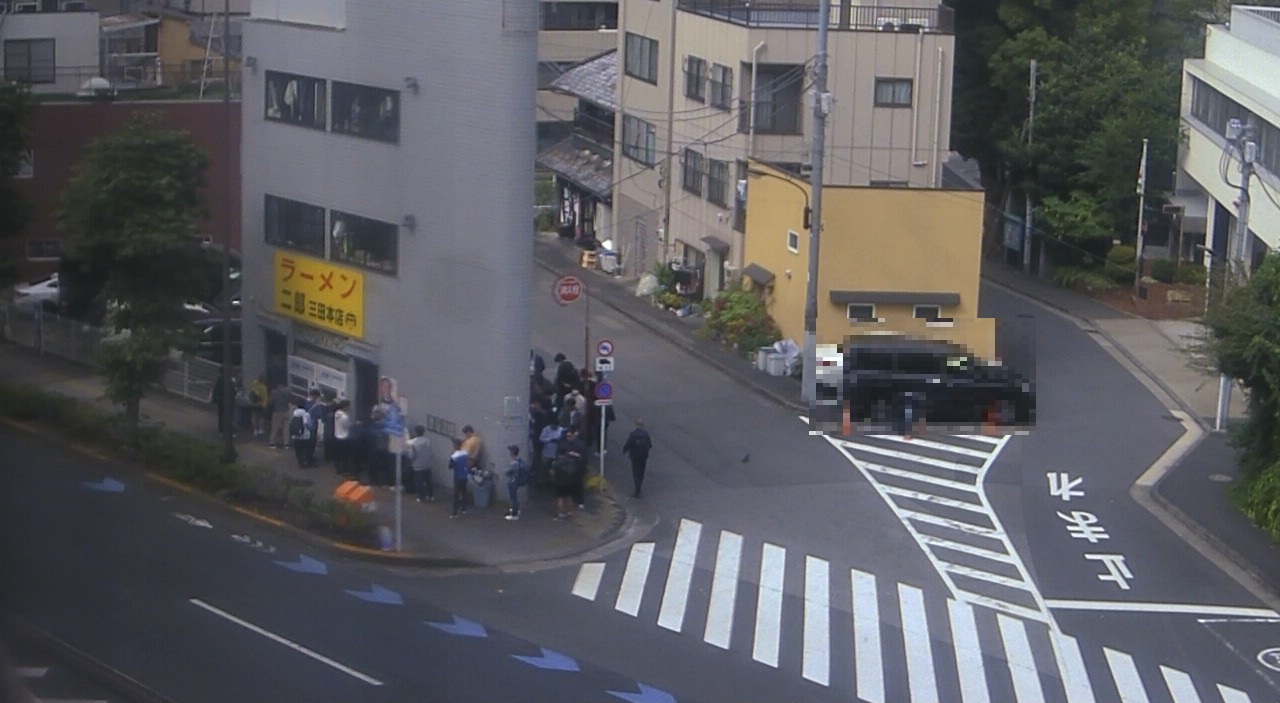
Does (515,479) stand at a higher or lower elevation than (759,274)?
lower

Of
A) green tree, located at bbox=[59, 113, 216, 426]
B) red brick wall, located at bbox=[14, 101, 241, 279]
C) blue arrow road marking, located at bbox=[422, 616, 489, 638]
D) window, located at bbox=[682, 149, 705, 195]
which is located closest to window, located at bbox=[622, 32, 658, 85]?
window, located at bbox=[682, 149, 705, 195]

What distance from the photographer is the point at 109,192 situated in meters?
20.4

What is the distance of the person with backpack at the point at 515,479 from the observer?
18.5 m

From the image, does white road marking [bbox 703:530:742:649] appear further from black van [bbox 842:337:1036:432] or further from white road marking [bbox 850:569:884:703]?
black van [bbox 842:337:1036:432]

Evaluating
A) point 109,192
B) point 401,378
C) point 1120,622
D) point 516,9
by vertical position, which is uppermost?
point 516,9

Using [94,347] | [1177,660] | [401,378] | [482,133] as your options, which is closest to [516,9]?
[482,133]

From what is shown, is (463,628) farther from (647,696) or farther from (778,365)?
(778,365)

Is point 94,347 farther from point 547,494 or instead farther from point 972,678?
point 972,678

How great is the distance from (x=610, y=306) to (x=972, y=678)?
1907 cm

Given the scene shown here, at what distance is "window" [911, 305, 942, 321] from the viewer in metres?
26.3

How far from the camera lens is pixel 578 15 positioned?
49.7 m

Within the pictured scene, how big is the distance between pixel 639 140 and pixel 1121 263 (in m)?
10.7

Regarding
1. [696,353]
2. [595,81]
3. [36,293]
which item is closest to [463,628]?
[36,293]

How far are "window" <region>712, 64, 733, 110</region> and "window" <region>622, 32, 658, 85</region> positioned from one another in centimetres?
321
